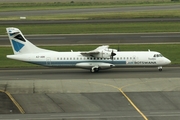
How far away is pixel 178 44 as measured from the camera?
71.2m

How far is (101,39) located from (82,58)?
23.7m

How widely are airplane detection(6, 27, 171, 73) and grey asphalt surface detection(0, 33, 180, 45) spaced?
20.1 meters

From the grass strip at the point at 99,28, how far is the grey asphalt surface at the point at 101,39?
3.45 metres

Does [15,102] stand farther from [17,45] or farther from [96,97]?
[17,45]

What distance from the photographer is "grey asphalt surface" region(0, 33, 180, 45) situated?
74.8m

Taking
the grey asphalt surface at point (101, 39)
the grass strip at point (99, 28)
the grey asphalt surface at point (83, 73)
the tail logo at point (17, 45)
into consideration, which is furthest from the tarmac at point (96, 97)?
the grass strip at point (99, 28)

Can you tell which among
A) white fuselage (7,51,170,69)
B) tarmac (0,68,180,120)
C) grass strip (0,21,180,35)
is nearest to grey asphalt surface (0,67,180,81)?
tarmac (0,68,180,120)

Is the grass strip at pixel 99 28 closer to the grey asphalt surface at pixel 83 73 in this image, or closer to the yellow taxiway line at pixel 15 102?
the grey asphalt surface at pixel 83 73

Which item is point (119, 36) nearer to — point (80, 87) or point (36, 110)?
point (80, 87)

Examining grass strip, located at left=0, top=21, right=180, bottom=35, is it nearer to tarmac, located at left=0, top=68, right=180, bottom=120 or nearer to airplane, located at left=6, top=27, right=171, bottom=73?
airplane, located at left=6, top=27, right=171, bottom=73

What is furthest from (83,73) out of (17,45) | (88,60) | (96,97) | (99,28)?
(99,28)

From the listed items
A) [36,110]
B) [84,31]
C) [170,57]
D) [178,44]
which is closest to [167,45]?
[178,44]

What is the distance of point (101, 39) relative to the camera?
77.1 metres

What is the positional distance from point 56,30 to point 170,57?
30.2m
